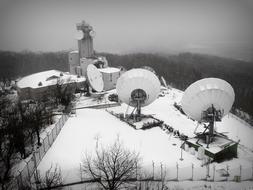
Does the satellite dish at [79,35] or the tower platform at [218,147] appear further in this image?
the satellite dish at [79,35]

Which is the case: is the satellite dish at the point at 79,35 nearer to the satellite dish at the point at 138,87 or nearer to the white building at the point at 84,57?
the white building at the point at 84,57

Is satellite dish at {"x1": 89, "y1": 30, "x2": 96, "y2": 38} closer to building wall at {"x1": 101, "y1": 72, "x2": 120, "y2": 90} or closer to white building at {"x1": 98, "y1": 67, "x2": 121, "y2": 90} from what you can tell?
white building at {"x1": 98, "y1": 67, "x2": 121, "y2": 90}

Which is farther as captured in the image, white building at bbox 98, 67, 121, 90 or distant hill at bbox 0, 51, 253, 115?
distant hill at bbox 0, 51, 253, 115

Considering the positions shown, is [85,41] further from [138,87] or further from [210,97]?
[210,97]

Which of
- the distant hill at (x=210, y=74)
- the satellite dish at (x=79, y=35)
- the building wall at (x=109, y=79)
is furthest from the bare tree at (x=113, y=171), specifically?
the satellite dish at (x=79, y=35)

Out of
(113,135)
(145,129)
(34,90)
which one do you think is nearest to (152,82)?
(145,129)

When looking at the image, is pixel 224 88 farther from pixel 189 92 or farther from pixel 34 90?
pixel 34 90

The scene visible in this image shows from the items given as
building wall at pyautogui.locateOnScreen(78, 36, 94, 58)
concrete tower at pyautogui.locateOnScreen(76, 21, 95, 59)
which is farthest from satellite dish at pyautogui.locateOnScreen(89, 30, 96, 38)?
building wall at pyautogui.locateOnScreen(78, 36, 94, 58)
